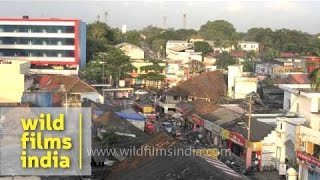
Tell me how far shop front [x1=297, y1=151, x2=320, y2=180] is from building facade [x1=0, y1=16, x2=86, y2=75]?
40.8 metres

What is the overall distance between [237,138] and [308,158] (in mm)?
6465

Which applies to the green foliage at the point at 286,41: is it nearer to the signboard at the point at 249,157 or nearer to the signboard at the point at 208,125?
the signboard at the point at 208,125

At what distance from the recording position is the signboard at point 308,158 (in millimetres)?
22094

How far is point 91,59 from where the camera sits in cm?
6775

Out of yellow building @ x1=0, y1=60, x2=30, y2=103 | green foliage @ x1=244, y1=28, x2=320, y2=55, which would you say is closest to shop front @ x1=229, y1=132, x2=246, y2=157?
yellow building @ x1=0, y1=60, x2=30, y2=103

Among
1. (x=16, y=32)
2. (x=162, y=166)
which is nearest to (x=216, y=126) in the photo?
(x=162, y=166)

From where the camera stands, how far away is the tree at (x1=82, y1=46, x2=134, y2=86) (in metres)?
55.8

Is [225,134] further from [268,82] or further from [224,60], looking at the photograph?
[224,60]

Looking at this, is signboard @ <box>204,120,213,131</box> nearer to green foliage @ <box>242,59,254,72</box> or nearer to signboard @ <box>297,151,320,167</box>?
signboard @ <box>297,151,320,167</box>

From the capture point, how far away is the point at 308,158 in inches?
898

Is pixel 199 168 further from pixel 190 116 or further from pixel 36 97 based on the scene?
pixel 190 116

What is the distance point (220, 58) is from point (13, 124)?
5034cm

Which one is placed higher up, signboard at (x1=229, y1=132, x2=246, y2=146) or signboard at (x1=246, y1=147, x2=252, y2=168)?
signboard at (x1=229, y1=132, x2=246, y2=146)

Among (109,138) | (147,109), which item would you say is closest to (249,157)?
(109,138)
